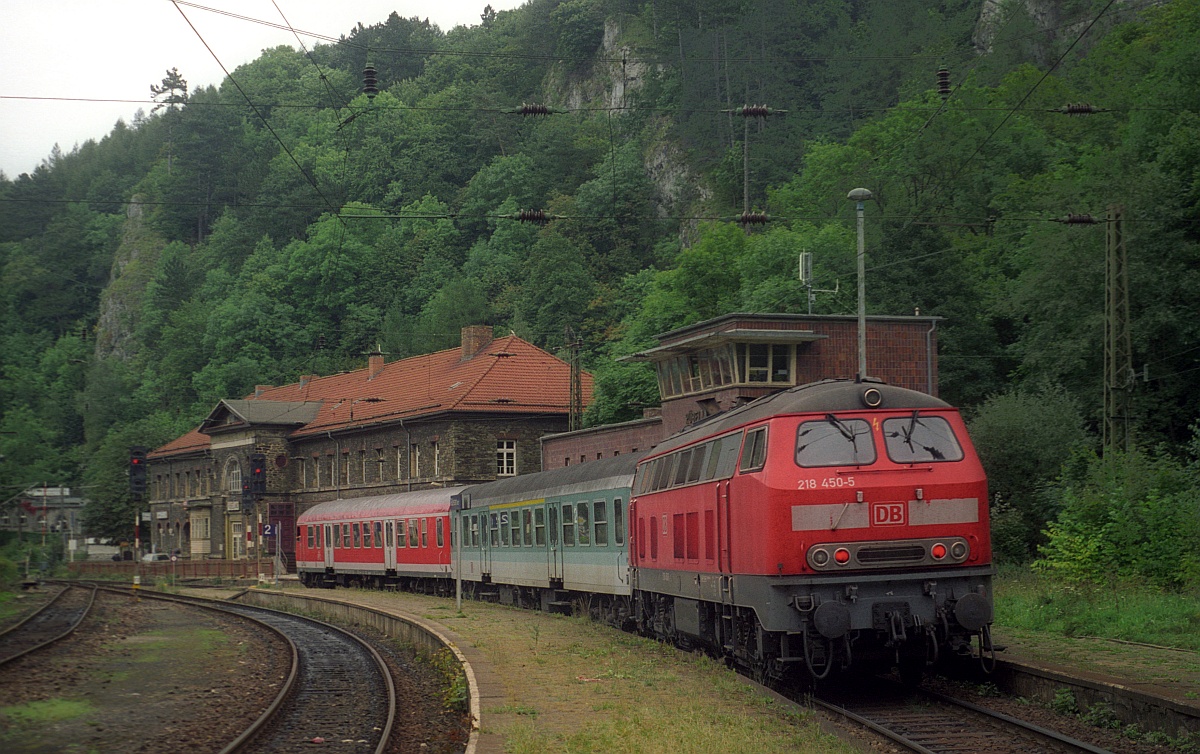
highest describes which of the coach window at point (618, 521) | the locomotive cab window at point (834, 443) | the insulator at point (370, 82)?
the insulator at point (370, 82)

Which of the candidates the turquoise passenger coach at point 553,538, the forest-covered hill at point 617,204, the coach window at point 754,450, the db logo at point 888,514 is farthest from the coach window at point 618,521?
the db logo at point 888,514

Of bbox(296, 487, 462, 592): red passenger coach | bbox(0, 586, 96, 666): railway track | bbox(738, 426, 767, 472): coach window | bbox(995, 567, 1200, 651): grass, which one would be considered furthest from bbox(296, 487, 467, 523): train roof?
bbox(738, 426, 767, 472): coach window

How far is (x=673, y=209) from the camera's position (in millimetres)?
92438

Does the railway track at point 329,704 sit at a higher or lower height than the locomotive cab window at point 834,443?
lower

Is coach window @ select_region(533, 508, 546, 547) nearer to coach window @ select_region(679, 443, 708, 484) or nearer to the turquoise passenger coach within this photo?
the turquoise passenger coach

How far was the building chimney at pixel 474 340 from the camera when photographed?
68.3 meters

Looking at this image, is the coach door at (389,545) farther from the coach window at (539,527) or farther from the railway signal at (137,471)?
the coach window at (539,527)

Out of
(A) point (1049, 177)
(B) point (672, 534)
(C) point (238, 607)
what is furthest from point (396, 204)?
(B) point (672, 534)

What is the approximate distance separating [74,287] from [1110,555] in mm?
19394

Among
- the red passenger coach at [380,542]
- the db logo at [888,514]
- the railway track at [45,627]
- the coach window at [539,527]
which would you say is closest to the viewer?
the db logo at [888,514]

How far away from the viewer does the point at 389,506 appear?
44.5m

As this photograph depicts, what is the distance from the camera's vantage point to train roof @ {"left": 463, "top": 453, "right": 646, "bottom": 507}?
23.9m

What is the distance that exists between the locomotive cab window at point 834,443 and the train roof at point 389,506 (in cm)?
2533

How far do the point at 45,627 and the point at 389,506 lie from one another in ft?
49.2
